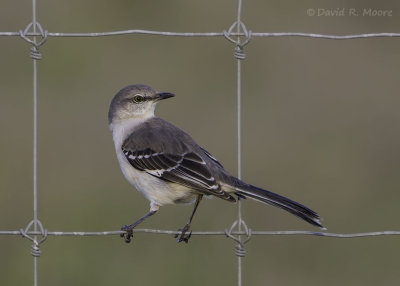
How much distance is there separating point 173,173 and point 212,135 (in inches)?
171

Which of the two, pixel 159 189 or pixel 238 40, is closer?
pixel 238 40

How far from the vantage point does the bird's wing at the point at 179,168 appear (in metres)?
7.02

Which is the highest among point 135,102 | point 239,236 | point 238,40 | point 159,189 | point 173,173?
point 238,40

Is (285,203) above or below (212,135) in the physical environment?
below

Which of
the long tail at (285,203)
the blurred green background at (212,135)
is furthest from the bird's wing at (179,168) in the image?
the blurred green background at (212,135)

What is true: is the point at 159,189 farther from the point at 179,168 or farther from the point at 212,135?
the point at 212,135

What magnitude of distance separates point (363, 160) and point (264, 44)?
8.47 feet

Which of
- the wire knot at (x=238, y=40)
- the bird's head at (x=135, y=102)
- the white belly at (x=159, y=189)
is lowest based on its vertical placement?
the white belly at (x=159, y=189)

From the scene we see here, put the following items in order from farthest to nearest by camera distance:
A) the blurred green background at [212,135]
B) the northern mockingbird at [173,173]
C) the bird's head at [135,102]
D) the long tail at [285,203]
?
the blurred green background at [212,135] < the bird's head at [135,102] < the northern mockingbird at [173,173] < the long tail at [285,203]

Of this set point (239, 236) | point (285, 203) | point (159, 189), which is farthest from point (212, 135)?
point (239, 236)

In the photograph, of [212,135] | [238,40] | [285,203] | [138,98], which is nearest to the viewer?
[238,40]

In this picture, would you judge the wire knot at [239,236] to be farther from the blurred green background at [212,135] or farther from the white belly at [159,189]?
the blurred green background at [212,135]

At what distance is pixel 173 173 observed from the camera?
23.5ft

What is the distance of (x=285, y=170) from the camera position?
1097cm
